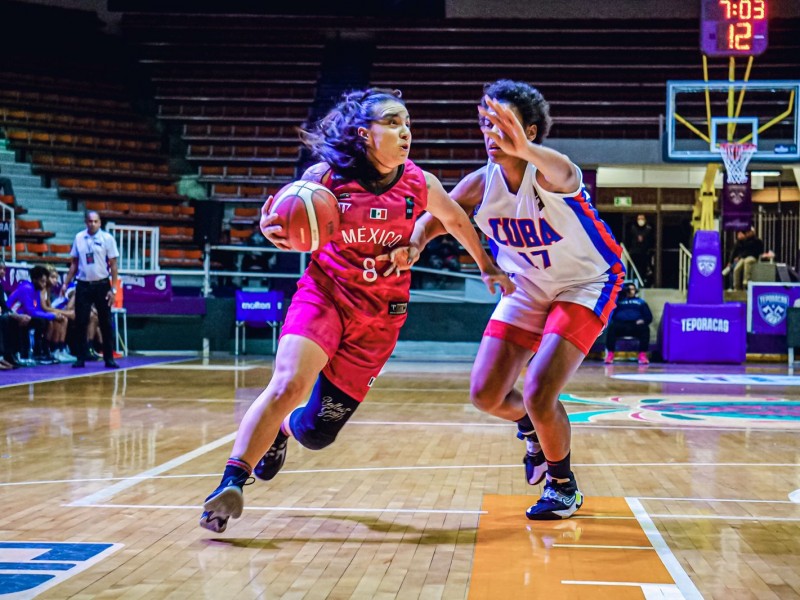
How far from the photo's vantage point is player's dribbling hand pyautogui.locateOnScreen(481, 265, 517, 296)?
13.5ft

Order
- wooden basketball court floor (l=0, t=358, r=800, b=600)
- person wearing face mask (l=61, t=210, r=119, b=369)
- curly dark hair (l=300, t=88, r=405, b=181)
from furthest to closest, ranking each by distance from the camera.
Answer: person wearing face mask (l=61, t=210, r=119, b=369) < curly dark hair (l=300, t=88, r=405, b=181) < wooden basketball court floor (l=0, t=358, r=800, b=600)

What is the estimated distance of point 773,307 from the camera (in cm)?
1585

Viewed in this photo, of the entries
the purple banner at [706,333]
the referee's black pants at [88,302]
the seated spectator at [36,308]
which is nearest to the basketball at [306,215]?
the referee's black pants at [88,302]

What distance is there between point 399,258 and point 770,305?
1352 centimetres

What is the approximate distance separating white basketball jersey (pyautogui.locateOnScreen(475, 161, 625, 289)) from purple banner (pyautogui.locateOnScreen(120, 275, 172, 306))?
1175 cm

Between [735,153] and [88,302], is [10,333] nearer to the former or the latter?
[88,302]

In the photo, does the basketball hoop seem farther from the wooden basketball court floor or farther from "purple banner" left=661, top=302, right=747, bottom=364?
the wooden basketball court floor

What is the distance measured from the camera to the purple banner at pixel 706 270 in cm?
1484

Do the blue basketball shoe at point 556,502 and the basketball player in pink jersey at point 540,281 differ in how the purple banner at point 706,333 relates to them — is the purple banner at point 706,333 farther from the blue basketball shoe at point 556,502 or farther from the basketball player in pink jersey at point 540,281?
the blue basketball shoe at point 556,502

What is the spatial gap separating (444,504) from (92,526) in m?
1.43

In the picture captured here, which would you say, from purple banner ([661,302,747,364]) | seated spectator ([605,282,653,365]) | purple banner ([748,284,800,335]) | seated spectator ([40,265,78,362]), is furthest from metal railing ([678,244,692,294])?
seated spectator ([40,265,78,362])

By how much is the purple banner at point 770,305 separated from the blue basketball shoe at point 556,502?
12836mm

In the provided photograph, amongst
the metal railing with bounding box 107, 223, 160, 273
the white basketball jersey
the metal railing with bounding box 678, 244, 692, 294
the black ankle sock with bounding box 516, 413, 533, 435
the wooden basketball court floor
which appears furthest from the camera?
the metal railing with bounding box 678, 244, 692, 294

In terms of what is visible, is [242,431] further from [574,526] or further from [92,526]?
[574,526]
